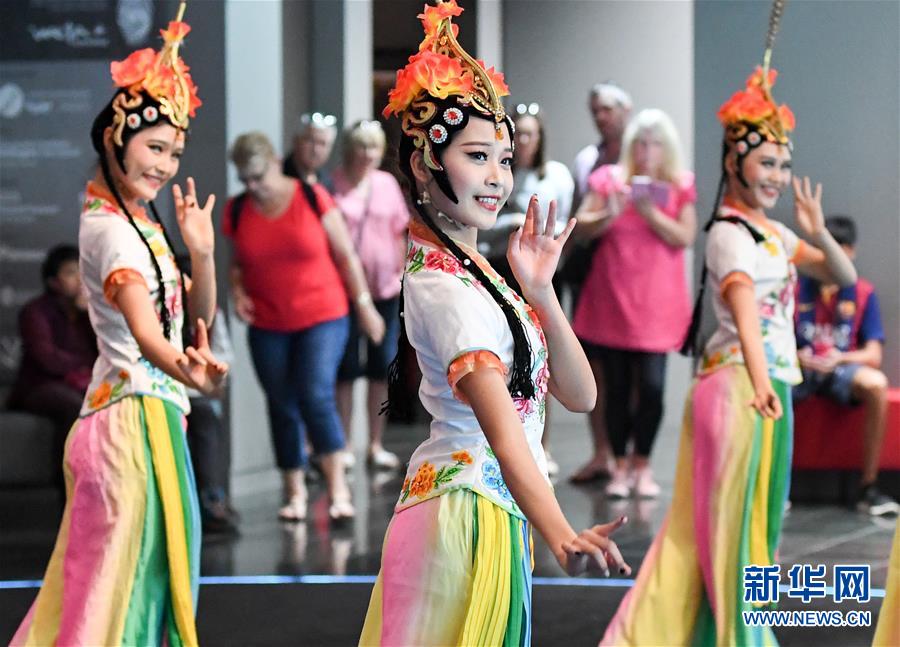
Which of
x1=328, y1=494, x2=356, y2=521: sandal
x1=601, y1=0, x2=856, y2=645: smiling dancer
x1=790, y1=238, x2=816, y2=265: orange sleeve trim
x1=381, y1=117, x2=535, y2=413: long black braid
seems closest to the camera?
x1=381, y1=117, x2=535, y2=413: long black braid

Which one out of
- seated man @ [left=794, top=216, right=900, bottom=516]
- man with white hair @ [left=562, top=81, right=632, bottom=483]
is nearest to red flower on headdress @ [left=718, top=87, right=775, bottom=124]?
seated man @ [left=794, top=216, right=900, bottom=516]

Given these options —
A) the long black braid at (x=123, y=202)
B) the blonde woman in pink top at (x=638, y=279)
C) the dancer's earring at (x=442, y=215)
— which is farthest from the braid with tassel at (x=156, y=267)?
the blonde woman in pink top at (x=638, y=279)

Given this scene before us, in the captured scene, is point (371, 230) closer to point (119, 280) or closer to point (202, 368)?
point (119, 280)

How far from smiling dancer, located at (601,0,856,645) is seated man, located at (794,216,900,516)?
2.31 metres

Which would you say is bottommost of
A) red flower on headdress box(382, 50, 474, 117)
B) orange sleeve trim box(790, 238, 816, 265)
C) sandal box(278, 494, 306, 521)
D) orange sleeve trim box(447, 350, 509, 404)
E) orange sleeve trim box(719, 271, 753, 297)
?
sandal box(278, 494, 306, 521)

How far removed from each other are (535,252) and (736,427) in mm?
1770

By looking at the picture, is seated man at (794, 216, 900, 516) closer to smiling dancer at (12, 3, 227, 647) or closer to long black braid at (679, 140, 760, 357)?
long black braid at (679, 140, 760, 357)

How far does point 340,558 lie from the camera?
552 cm

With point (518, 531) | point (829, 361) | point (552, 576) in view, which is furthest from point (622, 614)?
point (829, 361)

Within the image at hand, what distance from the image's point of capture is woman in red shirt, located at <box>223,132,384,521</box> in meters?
6.29

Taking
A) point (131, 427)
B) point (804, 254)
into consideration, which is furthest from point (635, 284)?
point (131, 427)

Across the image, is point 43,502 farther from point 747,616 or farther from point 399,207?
point 747,616

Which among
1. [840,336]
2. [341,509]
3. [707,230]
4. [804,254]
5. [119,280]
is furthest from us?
[840,336]

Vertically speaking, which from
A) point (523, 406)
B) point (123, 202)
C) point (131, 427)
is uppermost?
point (123, 202)
